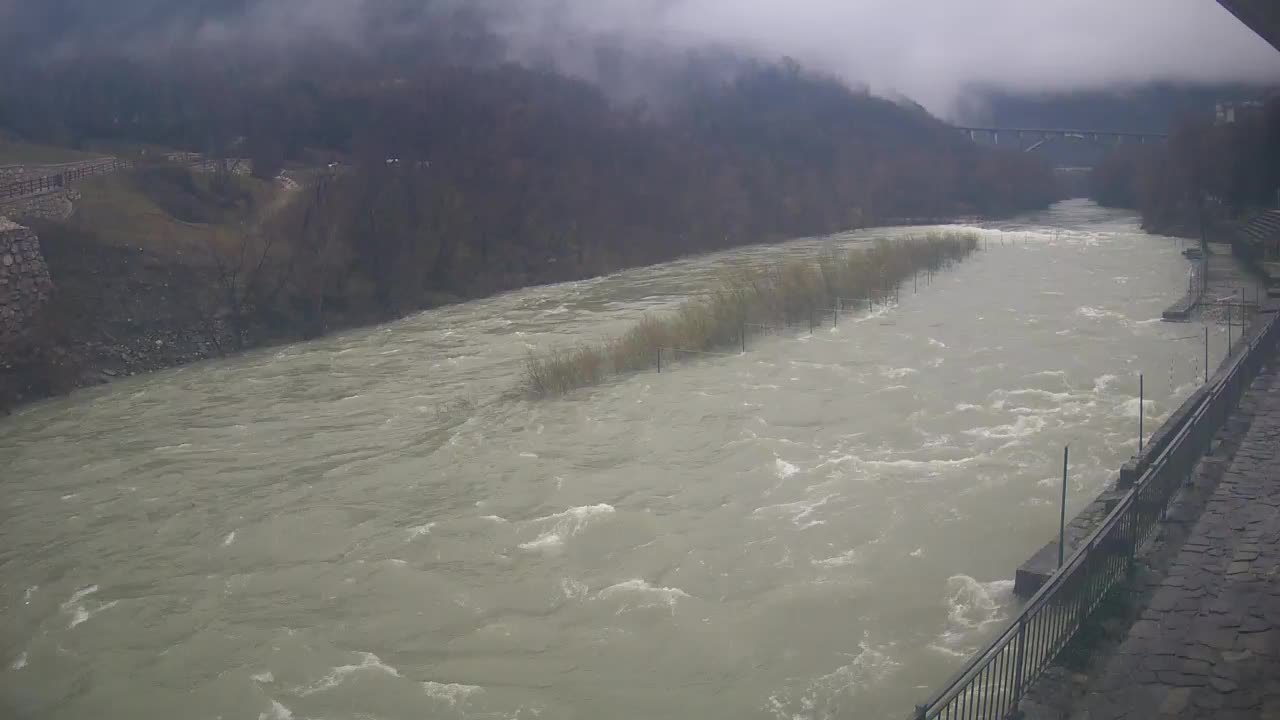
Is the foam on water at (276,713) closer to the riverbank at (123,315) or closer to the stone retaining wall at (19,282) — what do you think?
the riverbank at (123,315)

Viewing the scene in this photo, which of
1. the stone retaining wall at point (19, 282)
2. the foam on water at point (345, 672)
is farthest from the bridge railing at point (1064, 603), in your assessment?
the stone retaining wall at point (19, 282)

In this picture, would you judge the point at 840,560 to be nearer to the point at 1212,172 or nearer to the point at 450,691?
the point at 450,691

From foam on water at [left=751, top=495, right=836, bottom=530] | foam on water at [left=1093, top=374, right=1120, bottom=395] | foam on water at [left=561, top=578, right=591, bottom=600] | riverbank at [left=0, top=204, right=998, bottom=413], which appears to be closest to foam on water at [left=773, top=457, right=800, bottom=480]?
foam on water at [left=751, top=495, right=836, bottom=530]

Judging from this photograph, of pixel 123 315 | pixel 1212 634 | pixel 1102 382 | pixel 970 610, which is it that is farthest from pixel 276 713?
pixel 123 315

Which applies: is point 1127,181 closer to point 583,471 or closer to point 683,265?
point 683,265

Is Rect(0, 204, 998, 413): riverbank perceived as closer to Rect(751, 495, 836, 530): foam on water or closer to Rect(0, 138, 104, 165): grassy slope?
Rect(0, 138, 104, 165): grassy slope

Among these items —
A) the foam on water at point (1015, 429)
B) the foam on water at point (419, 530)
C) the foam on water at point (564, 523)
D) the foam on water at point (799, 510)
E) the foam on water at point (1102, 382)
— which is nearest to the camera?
the foam on water at point (564, 523)
